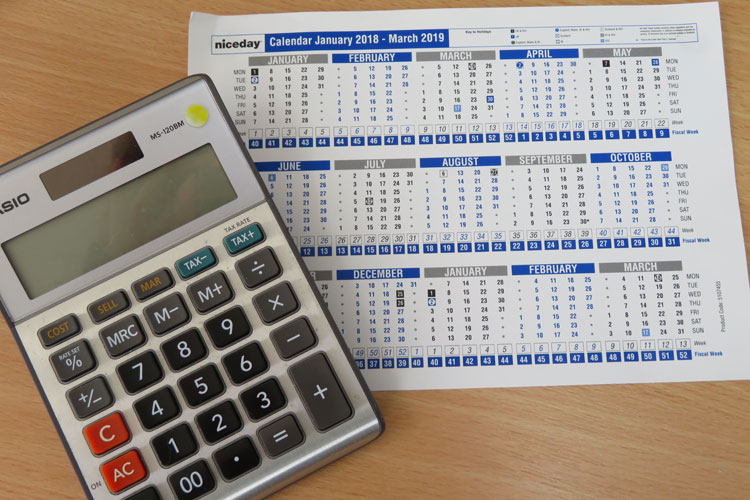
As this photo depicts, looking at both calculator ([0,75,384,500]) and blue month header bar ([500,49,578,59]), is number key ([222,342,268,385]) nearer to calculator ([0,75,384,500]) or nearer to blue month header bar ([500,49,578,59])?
calculator ([0,75,384,500])

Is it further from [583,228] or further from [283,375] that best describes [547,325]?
[283,375]

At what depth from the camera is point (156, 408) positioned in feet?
1.19

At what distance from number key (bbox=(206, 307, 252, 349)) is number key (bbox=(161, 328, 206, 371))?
1 cm

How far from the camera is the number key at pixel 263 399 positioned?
0.36m

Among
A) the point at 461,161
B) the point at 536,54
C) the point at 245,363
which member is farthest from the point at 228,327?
the point at 536,54

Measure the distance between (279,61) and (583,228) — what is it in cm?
30

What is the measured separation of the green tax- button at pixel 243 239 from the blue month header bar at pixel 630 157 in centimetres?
29

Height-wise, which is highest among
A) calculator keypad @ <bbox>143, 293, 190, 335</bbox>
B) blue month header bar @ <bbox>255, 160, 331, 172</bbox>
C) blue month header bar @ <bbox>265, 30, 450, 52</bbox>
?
blue month header bar @ <bbox>265, 30, 450, 52</bbox>

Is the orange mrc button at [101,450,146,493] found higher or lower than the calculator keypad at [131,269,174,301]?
lower

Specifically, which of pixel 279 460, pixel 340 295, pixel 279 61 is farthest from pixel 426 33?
pixel 279 460

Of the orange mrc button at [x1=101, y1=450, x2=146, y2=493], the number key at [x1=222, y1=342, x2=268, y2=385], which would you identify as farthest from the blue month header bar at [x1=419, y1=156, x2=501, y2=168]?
the orange mrc button at [x1=101, y1=450, x2=146, y2=493]

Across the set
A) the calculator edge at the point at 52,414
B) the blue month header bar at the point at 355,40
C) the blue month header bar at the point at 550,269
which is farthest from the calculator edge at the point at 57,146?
the blue month header bar at the point at 550,269

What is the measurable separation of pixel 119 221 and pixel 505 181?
1.02 ft

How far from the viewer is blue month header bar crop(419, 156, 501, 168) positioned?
0.46 m
